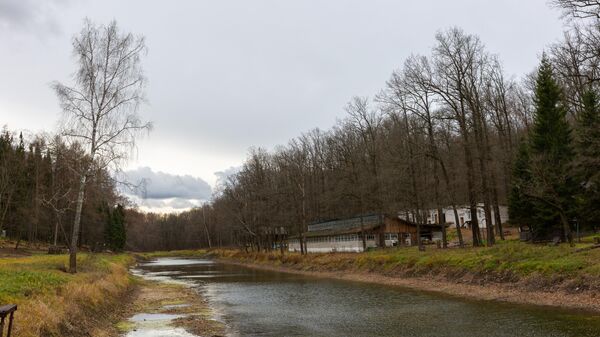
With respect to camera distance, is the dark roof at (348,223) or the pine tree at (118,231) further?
the pine tree at (118,231)

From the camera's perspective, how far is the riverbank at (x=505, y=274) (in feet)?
65.2

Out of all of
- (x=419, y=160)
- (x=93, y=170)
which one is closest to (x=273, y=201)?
(x=419, y=160)

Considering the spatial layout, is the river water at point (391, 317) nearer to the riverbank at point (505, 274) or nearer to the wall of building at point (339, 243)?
the riverbank at point (505, 274)

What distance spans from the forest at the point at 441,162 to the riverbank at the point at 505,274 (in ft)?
17.3

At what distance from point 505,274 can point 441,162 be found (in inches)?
644

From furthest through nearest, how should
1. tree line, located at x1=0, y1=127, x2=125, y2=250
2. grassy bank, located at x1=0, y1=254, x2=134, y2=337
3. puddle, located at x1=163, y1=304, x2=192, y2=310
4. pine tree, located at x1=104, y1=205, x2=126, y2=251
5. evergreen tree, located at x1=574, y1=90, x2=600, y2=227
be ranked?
pine tree, located at x1=104, y1=205, x2=126, y2=251 < tree line, located at x1=0, y1=127, x2=125, y2=250 < evergreen tree, located at x1=574, y1=90, x2=600, y2=227 < puddle, located at x1=163, y1=304, x2=192, y2=310 < grassy bank, located at x1=0, y1=254, x2=134, y2=337

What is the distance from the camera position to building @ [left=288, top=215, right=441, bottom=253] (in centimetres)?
5850

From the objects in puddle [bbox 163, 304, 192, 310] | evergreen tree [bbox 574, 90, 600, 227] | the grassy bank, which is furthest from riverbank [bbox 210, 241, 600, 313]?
the grassy bank

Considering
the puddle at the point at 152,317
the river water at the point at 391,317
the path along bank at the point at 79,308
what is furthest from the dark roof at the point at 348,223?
the puddle at the point at 152,317

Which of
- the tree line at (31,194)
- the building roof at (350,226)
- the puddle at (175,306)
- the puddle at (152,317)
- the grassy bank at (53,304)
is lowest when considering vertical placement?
the puddle at (175,306)

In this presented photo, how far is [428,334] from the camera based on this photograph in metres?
14.5

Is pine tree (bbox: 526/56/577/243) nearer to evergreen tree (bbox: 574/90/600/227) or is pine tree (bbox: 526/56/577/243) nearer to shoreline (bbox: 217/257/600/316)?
evergreen tree (bbox: 574/90/600/227)

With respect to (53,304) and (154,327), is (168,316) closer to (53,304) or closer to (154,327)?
(154,327)

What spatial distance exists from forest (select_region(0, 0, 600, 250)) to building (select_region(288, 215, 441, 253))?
3659mm
